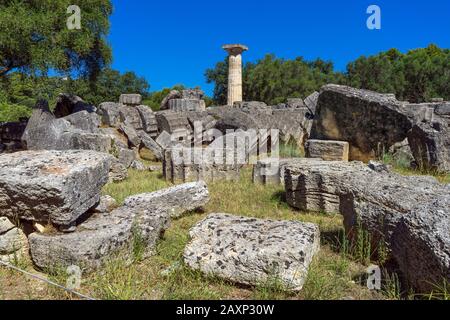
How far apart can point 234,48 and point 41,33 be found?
725 inches


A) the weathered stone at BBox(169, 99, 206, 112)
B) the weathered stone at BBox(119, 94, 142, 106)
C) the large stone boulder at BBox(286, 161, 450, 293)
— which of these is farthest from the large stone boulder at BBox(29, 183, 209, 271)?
the weathered stone at BBox(169, 99, 206, 112)

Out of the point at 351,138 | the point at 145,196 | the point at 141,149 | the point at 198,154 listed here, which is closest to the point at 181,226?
the point at 145,196

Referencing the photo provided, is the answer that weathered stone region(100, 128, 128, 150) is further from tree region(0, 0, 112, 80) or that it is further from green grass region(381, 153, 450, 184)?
green grass region(381, 153, 450, 184)

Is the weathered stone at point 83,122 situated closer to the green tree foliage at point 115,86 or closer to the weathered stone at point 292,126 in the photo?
the weathered stone at point 292,126

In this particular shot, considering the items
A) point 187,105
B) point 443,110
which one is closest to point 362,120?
point 443,110

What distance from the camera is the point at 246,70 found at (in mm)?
39250

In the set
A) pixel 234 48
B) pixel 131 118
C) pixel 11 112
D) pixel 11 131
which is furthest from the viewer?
pixel 234 48

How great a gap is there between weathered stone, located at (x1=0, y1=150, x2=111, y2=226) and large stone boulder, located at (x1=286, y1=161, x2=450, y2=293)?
2.59m

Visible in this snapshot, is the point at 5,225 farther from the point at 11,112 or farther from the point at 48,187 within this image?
the point at 11,112

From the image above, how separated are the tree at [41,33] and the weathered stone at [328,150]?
20.5 feet

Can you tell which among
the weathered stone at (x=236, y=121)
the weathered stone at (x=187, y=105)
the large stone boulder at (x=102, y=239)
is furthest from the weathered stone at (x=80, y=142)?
the weathered stone at (x=187, y=105)

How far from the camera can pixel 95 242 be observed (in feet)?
10.4

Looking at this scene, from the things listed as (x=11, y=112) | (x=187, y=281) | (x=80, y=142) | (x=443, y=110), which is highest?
(x=11, y=112)
